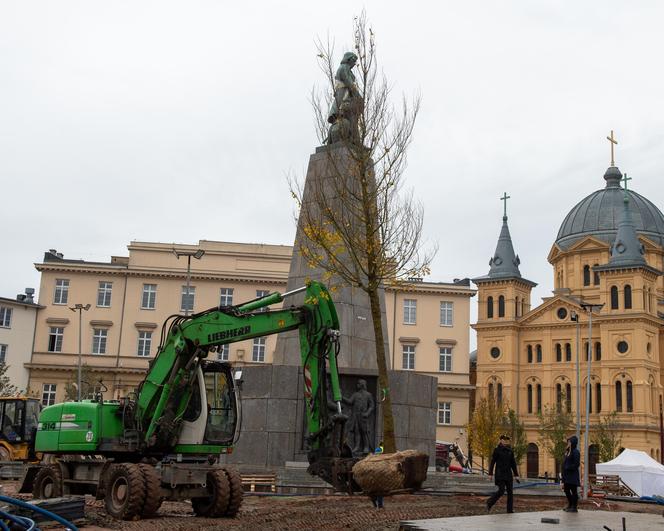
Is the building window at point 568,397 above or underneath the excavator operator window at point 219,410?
above

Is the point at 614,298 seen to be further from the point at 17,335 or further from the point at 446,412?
the point at 17,335

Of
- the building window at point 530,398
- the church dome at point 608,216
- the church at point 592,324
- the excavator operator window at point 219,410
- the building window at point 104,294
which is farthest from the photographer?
the church dome at point 608,216

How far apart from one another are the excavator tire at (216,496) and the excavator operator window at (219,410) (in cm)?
62

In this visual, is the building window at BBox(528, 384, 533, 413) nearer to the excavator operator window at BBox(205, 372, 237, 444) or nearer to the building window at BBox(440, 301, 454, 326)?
the building window at BBox(440, 301, 454, 326)

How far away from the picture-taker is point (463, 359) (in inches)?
2687

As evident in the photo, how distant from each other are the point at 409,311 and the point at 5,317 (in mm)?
29572

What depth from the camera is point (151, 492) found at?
14.3 metres

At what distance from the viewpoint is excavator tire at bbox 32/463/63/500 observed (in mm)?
16422

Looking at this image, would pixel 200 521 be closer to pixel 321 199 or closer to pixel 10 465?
pixel 321 199

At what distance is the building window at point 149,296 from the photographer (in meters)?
65.0

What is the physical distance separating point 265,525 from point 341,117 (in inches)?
484

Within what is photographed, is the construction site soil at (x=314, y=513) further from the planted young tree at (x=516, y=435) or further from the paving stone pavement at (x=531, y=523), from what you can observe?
the planted young tree at (x=516, y=435)


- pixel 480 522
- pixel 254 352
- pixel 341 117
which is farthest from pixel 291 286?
pixel 254 352

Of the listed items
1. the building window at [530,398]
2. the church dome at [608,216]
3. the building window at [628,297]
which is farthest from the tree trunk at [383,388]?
the church dome at [608,216]
